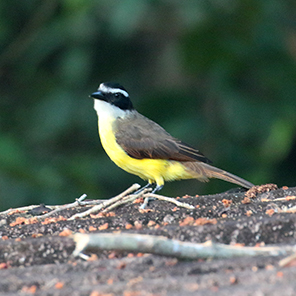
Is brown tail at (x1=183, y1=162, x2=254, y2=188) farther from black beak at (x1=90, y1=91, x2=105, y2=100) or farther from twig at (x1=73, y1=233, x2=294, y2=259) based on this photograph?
twig at (x1=73, y1=233, x2=294, y2=259)

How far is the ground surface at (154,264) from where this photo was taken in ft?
6.30

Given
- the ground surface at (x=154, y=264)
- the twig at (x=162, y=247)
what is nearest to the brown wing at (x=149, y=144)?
the ground surface at (x=154, y=264)

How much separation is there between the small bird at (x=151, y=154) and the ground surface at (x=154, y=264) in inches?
112

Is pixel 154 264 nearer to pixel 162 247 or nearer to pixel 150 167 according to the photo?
pixel 162 247

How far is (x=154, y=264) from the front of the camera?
227 centimetres

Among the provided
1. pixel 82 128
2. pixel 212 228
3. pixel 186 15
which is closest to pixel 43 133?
pixel 82 128

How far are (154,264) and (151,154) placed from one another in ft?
13.6

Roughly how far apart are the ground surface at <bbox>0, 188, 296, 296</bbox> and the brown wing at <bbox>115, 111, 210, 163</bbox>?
2.93 metres

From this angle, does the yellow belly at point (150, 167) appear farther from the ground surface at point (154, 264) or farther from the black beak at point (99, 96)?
the ground surface at point (154, 264)

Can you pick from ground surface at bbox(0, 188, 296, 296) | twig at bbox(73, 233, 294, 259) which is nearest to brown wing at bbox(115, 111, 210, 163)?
ground surface at bbox(0, 188, 296, 296)

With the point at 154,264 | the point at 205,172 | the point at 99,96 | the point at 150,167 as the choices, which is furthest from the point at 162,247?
the point at 99,96

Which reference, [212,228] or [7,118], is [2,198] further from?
[212,228]

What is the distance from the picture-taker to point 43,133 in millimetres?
8898

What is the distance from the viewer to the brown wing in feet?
21.1
